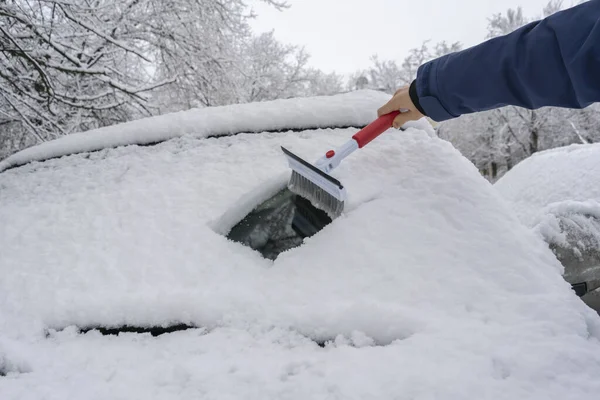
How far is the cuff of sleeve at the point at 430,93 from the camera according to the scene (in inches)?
55.1

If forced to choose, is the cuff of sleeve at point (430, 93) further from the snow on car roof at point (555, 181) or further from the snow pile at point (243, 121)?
the snow on car roof at point (555, 181)

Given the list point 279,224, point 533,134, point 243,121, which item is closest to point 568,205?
point 279,224

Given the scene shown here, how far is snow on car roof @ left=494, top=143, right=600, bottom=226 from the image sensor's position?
8.65 feet

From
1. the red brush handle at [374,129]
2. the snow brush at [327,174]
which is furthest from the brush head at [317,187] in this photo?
the red brush handle at [374,129]

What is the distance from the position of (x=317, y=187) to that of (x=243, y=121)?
23.7 inches

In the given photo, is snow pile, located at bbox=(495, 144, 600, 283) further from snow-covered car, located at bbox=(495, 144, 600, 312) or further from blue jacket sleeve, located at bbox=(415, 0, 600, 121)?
blue jacket sleeve, located at bbox=(415, 0, 600, 121)

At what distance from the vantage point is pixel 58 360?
3.28 feet

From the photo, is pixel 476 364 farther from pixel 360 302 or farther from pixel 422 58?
pixel 422 58

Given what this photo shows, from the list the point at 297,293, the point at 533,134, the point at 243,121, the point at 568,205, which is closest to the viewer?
the point at 297,293

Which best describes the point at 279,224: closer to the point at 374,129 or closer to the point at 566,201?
the point at 374,129

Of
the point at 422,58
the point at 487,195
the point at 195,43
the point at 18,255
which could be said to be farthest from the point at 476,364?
the point at 422,58

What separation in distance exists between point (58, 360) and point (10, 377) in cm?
10

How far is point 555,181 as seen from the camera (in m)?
2.94

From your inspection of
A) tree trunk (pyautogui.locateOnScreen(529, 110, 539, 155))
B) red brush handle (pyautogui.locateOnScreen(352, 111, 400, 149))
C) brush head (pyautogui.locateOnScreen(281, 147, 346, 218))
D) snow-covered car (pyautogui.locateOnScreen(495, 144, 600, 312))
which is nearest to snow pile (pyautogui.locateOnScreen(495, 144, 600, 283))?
snow-covered car (pyautogui.locateOnScreen(495, 144, 600, 312))
